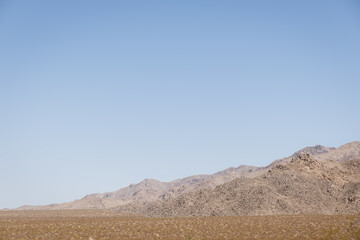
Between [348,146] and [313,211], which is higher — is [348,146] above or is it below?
above

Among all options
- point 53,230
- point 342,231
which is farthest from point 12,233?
point 342,231

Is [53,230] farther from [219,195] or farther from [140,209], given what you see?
[140,209]

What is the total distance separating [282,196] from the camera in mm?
61156

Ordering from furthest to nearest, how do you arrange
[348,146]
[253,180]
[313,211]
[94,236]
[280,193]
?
[348,146]
[253,180]
[280,193]
[313,211]
[94,236]

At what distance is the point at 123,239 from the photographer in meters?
28.0

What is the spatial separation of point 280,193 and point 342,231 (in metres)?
35.0

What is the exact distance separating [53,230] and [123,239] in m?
9.90

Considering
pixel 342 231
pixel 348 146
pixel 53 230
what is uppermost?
pixel 348 146

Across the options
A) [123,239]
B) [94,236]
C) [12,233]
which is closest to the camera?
[123,239]

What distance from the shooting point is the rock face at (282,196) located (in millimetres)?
57688

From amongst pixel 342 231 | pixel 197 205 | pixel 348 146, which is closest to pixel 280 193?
pixel 197 205

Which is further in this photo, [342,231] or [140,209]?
[140,209]

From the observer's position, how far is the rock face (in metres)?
57.7

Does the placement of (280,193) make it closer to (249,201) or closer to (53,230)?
(249,201)
